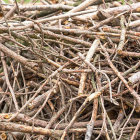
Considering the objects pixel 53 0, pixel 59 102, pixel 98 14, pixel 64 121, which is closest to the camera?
pixel 64 121

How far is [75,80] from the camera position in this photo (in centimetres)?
173

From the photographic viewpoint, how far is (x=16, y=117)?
1.52m

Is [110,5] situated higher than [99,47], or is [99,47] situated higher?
[110,5]

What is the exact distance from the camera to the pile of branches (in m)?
1.47

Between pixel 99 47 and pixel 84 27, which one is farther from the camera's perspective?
pixel 84 27

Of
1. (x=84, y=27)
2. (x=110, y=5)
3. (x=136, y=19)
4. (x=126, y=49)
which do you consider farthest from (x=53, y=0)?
(x=126, y=49)

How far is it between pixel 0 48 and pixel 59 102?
646 mm

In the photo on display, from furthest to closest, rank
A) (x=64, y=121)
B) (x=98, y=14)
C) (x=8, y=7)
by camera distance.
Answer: (x=8, y=7) < (x=98, y=14) < (x=64, y=121)

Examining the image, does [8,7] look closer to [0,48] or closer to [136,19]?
[0,48]

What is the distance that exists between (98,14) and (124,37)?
45 centimetres

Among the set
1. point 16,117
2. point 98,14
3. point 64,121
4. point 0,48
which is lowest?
point 64,121

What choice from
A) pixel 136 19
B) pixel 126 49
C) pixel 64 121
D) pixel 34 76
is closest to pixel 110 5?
pixel 136 19

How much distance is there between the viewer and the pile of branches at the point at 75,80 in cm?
147

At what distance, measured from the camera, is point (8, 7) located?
7.89 ft
